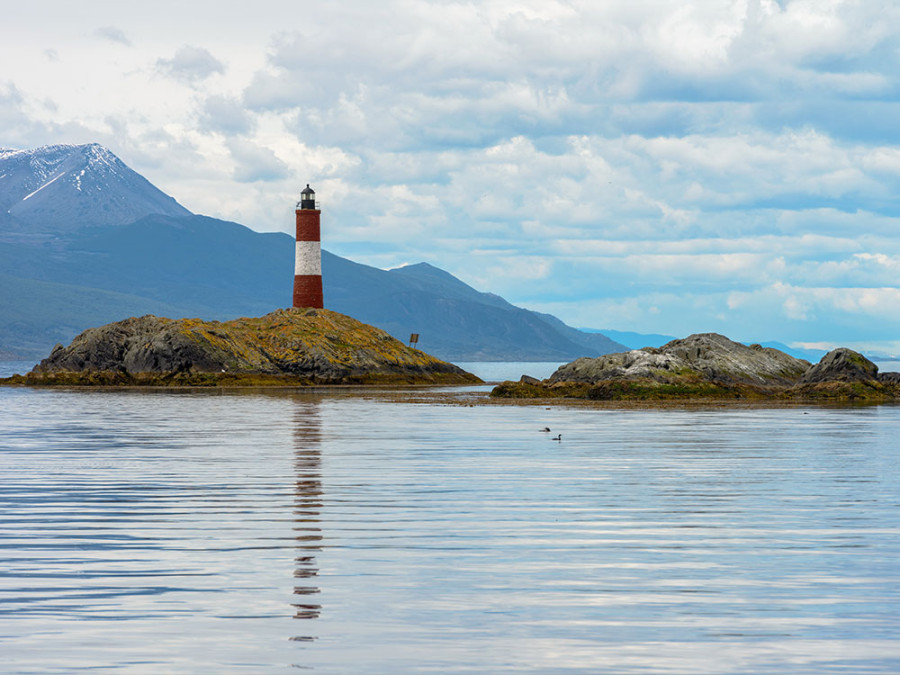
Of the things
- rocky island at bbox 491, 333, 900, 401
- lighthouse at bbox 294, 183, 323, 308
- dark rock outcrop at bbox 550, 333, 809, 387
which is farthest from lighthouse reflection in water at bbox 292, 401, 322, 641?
lighthouse at bbox 294, 183, 323, 308

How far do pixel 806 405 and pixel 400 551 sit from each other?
5811cm

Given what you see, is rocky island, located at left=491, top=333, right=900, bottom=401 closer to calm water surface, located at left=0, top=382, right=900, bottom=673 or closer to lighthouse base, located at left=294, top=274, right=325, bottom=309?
calm water surface, located at left=0, top=382, right=900, bottom=673

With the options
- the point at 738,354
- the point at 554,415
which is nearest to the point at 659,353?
the point at 738,354

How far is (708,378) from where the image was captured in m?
84.8

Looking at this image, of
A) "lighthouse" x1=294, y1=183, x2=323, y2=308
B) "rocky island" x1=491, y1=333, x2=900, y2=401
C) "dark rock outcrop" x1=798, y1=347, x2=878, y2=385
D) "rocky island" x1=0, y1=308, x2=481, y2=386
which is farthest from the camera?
"lighthouse" x1=294, y1=183, x2=323, y2=308

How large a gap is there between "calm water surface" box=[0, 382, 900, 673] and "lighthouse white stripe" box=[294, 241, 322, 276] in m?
90.0

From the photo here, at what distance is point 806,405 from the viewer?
72375 millimetres

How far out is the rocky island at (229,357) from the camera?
12019cm

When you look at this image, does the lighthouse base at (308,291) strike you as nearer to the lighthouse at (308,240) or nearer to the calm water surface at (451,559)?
the lighthouse at (308,240)

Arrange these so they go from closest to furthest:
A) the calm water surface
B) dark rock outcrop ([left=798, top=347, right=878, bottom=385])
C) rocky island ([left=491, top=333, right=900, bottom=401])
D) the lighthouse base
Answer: the calm water surface
rocky island ([left=491, top=333, right=900, bottom=401])
dark rock outcrop ([left=798, top=347, right=878, bottom=385])
the lighthouse base

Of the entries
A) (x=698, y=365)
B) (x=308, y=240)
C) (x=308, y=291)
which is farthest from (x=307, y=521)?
(x=308, y=291)

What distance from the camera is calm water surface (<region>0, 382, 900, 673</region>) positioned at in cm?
1233

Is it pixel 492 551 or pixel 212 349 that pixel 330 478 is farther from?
pixel 212 349

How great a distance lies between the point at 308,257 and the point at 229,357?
16.1 m
